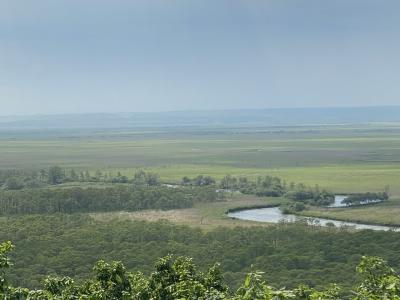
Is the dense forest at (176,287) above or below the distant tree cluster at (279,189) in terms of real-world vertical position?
above

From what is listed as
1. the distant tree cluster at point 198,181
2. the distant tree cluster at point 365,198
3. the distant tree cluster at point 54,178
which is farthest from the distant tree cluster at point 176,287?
the distant tree cluster at point 54,178

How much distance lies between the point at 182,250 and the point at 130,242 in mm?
7524

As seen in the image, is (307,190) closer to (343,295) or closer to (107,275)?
(343,295)

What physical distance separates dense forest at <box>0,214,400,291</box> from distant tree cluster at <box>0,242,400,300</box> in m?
29.1

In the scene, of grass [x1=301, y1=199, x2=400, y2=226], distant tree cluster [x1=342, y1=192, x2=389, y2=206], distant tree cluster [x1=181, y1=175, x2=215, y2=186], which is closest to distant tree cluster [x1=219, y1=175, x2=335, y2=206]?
distant tree cluster [x1=181, y1=175, x2=215, y2=186]

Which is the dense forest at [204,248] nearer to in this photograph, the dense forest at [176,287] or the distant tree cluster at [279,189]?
the dense forest at [176,287]

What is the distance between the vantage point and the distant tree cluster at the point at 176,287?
38.6ft

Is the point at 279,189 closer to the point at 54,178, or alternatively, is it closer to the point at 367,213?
the point at 367,213

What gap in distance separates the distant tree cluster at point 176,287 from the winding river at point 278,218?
64.5 meters

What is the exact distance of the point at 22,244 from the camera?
62656mm

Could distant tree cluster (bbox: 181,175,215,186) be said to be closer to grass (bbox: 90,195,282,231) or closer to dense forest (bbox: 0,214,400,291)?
grass (bbox: 90,195,282,231)

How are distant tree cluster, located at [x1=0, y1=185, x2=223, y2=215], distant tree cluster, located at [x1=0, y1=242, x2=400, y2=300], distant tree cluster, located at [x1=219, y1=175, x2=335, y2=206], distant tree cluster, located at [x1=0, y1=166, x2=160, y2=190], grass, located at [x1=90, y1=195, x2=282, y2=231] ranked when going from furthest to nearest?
1. distant tree cluster, located at [x1=0, y1=166, x2=160, y2=190]
2. distant tree cluster, located at [x1=219, y1=175, x2=335, y2=206]
3. distant tree cluster, located at [x1=0, y1=185, x2=223, y2=215]
4. grass, located at [x1=90, y1=195, x2=282, y2=231]
5. distant tree cluster, located at [x1=0, y1=242, x2=400, y2=300]

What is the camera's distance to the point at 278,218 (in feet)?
298

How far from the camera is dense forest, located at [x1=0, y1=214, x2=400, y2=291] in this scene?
51688 mm
